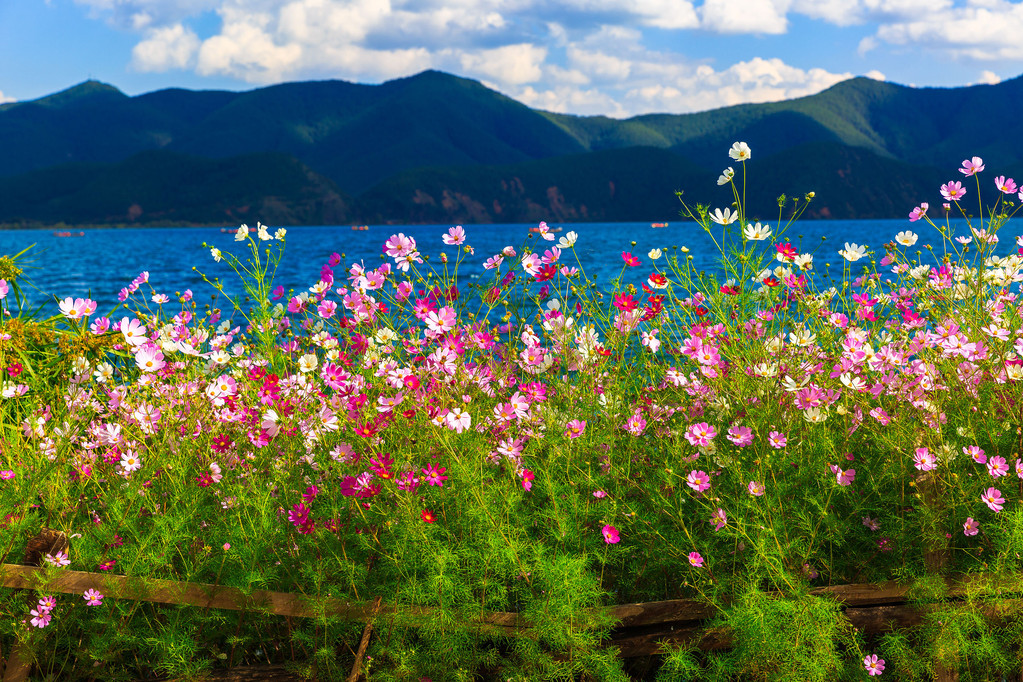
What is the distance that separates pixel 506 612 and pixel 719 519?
1069mm

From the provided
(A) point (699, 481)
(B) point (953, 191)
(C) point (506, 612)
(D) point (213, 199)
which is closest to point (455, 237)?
(A) point (699, 481)

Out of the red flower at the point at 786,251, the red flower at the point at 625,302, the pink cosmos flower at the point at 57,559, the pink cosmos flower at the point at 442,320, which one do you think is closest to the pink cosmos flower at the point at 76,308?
the pink cosmos flower at the point at 57,559

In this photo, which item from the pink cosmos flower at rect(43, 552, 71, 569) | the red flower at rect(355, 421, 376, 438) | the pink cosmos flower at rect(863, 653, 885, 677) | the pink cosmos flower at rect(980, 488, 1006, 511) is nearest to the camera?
the red flower at rect(355, 421, 376, 438)

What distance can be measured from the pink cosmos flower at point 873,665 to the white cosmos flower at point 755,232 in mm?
2072

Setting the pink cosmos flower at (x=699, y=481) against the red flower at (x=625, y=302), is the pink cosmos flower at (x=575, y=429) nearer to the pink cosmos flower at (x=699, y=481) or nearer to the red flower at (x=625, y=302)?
the pink cosmos flower at (x=699, y=481)

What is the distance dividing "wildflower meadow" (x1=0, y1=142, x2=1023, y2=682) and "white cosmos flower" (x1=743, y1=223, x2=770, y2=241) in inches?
3.4

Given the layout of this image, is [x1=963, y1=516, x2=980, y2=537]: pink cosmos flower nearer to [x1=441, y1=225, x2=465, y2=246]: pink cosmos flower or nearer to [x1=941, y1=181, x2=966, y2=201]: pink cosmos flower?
[x1=941, y1=181, x2=966, y2=201]: pink cosmos flower

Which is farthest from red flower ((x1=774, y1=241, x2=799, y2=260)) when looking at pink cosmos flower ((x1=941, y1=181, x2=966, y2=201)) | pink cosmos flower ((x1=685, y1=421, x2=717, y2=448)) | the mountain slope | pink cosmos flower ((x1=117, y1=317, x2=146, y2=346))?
the mountain slope

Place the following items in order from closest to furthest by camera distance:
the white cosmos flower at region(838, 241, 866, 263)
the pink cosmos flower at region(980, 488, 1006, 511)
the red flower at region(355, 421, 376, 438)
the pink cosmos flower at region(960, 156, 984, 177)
A: the red flower at region(355, 421, 376, 438)
the pink cosmos flower at region(980, 488, 1006, 511)
the pink cosmos flower at region(960, 156, 984, 177)
the white cosmos flower at region(838, 241, 866, 263)

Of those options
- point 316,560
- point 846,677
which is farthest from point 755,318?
point 316,560

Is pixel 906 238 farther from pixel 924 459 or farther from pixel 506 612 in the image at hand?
pixel 506 612

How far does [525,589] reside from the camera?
3311mm

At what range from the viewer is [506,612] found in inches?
134

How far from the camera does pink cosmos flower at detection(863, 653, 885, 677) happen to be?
3.34m
